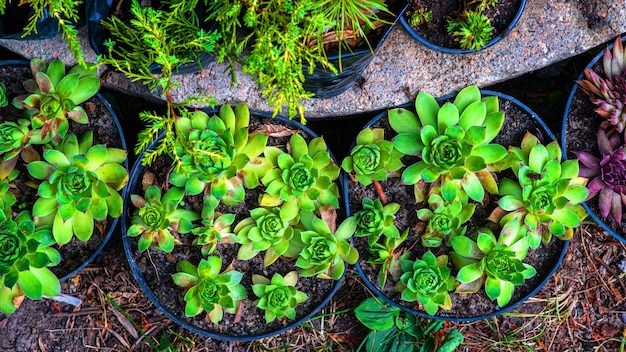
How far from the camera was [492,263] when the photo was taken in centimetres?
189

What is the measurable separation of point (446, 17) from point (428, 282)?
933 millimetres

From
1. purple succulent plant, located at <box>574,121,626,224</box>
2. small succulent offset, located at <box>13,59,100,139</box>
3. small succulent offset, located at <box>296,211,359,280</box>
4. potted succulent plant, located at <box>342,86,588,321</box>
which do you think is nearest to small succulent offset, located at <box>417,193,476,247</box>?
potted succulent plant, located at <box>342,86,588,321</box>

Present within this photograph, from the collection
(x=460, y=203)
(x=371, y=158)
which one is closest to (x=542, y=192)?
(x=460, y=203)

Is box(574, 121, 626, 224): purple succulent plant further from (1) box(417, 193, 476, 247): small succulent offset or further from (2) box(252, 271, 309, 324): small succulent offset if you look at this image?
(2) box(252, 271, 309, 324): small succulent offset

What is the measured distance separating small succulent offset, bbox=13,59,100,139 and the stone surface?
0.15 metres

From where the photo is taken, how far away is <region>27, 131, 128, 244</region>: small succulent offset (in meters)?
1.82

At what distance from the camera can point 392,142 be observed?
1.95 m

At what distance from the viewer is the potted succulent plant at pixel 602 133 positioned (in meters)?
1.99

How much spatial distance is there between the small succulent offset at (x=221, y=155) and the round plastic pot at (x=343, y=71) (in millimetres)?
257

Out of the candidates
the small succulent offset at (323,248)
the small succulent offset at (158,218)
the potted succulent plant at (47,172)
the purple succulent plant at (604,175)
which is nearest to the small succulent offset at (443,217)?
the small succulent offset at (323,248)

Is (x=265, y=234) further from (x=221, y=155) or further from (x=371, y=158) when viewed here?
(x=371, y=158)

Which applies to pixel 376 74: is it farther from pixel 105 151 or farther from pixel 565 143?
pixel 105 151

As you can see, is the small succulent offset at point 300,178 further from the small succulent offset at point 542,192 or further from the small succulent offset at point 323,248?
the small succulent offset at point 542,192

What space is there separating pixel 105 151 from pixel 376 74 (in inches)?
38.9
